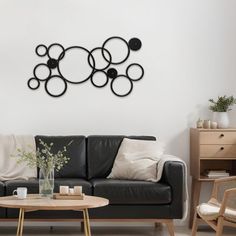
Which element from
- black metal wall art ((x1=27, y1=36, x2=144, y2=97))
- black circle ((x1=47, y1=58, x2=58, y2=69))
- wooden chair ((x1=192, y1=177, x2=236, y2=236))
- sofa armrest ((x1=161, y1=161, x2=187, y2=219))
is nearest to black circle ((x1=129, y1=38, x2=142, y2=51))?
black metal wall art ((x1=27, y1=36, x2=144, y2=97))

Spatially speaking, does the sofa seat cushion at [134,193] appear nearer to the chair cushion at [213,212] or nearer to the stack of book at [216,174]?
the chair cushion at [213,212]

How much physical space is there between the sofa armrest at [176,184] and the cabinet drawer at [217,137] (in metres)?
0.70

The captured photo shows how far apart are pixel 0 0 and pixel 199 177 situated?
268 cm

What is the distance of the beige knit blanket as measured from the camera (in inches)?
225

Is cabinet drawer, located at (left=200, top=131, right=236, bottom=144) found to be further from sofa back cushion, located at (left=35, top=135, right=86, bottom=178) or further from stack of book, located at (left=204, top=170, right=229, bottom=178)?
sofa back cushion, located at (left=35, top=135, right=86, bottom=178)

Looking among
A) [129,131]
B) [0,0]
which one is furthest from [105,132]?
[0,0]

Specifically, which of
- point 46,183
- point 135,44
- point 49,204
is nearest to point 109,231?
point 46,183

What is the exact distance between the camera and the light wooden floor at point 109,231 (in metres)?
5.85

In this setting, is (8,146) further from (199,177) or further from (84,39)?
(199,177)

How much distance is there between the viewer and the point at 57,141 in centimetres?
596

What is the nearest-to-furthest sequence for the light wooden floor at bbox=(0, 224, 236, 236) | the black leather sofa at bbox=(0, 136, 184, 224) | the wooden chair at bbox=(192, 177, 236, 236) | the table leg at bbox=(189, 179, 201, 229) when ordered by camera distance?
the wooden chair at bbox=(192, 177, 236, 236), the black leather sofa at bbox=(0, 136, 184, 224), the light wooden floor at bbox=(0, 224, 236, 236), the table leg at bbox=(189, 179, 201, 229)

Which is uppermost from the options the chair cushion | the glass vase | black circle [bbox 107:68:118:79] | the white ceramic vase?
black circle [bbox 107:68:118:79]

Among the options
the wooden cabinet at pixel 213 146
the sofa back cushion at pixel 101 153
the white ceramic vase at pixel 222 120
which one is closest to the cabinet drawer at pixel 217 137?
the wooden cabinet at pixel 213 146

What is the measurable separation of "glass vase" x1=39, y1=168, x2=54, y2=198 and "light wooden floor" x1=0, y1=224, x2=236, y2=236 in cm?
114
